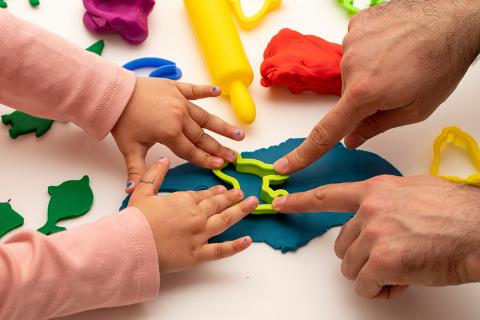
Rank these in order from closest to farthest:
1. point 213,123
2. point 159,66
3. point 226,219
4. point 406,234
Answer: point 406,234 → point 226,219 → point 213,123 → point 159,66

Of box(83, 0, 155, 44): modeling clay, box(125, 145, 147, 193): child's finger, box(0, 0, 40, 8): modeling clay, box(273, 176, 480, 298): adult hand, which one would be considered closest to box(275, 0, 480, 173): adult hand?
box(273, 176, 480, 298): adult hand

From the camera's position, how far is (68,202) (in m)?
0.85

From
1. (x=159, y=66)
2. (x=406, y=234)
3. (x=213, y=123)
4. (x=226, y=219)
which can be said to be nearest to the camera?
(x=406, y=234)

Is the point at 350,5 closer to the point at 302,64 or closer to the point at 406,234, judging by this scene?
the point at 302,64

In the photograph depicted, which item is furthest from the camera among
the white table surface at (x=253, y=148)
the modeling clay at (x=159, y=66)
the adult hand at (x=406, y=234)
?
the modeling clay at (x=159, y=66)

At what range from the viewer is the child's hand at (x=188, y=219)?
2.53 ft

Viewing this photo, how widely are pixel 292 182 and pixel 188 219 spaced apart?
0.20 metres

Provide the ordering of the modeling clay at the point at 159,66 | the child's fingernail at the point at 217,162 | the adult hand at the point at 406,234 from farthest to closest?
1. the modeling clay at the point at 159,66
2. the child's fingernail at the point at 217,162
3. the adult hand at the point at 406,234

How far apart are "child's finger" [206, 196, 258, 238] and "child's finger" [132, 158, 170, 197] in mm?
98

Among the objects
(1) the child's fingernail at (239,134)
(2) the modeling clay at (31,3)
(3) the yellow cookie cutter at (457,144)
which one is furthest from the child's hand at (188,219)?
(2) the modeling clay at (31,3)

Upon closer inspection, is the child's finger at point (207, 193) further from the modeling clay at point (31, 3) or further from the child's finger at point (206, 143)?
the modeling clay at point (31, 3)

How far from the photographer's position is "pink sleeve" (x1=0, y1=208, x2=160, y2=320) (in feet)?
2.24

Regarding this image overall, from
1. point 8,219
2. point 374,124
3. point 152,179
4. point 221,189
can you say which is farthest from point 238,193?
point 8,219

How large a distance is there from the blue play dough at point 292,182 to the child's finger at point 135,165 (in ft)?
0.10
